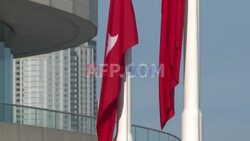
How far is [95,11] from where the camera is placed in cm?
3152

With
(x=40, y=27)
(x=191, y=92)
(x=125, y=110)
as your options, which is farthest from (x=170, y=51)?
(x=40, y=27)

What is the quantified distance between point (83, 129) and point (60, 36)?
17.6 feet

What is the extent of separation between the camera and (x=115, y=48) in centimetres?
Answer: 1277

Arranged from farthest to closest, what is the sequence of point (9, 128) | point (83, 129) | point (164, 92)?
1. point (83, 129)
2. point (9, 128)
3. point (164, 92)

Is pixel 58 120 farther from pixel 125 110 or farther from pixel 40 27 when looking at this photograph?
pixel 125 110

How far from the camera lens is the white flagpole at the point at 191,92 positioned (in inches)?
482

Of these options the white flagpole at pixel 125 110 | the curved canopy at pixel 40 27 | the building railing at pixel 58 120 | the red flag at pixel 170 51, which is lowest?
the building railing at pixel 58 120

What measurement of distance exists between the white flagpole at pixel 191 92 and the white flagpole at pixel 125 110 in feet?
3.28

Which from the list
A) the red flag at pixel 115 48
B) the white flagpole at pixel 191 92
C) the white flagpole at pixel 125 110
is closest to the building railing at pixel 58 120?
the white flagpole at pixel 125 110

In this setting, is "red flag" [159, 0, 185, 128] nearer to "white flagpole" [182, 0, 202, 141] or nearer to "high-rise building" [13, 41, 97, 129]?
"white flagpole" [182, 0, 202, 141]

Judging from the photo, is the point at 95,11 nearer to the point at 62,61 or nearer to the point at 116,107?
the point at 116,107

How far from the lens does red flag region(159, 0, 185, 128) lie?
40.0ft

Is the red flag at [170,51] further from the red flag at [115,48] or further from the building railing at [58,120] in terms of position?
the building railing at [58,120]

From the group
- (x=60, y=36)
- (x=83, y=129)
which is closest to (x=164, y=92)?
(x=83, y=129)
